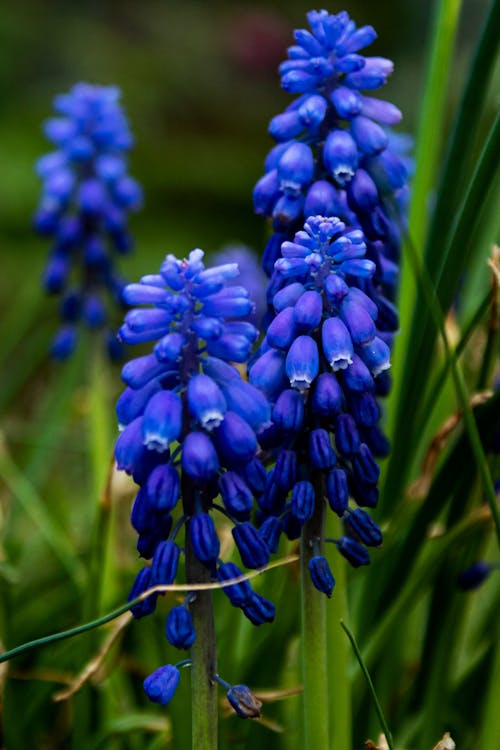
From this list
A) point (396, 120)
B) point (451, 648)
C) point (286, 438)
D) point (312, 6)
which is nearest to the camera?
point (286, 438)

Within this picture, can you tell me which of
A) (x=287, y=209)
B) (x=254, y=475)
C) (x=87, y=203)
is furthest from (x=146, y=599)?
(x=87, y=203)

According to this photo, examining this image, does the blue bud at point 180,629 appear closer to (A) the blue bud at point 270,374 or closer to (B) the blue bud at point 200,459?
(B) the blue bud at point 200,459

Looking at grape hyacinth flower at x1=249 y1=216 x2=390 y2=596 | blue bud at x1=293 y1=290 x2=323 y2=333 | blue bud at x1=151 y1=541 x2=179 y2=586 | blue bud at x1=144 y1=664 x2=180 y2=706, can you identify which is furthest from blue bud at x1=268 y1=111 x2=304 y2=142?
blue bud at x1=144 y1=664 x2=180 y2=706

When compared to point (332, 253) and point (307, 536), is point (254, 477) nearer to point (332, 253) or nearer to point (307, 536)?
point (307, 536)

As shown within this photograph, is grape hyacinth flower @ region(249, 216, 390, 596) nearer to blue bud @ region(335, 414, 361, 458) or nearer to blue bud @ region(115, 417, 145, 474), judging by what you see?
blue bud @ region(335, 414, 361, 458)

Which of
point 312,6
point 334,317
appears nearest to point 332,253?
point 334,317
